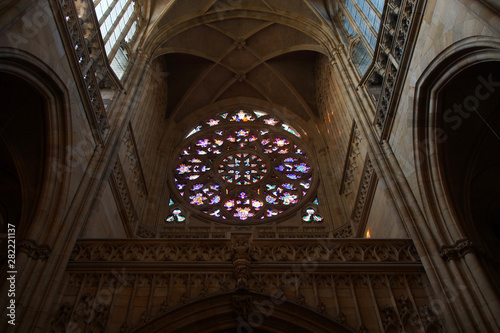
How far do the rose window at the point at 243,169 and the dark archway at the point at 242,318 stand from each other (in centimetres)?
567

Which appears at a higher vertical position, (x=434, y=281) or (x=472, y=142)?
(x=472, y=142)

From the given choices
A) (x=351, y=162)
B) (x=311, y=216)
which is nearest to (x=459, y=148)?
(x=351, y=162)

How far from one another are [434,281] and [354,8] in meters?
8.62

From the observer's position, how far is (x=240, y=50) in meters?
Result: 15.6

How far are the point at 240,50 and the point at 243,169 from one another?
4.85 metres

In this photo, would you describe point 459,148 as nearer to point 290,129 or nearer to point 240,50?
point 290,129

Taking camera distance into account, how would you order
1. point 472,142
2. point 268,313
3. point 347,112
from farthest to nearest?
1. point 347,112
2. point 472,142
3. point 268,313

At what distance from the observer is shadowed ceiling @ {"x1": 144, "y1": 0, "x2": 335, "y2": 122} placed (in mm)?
13594

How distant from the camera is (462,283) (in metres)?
5.52

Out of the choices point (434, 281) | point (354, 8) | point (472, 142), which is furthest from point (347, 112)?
point (434, 281)

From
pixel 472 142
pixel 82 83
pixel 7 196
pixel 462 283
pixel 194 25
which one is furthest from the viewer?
pixel 194 25

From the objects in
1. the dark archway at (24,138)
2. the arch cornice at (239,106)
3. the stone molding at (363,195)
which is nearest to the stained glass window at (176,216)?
the arch cornice at (239,106)

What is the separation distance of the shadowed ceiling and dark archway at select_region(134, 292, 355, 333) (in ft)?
28.9

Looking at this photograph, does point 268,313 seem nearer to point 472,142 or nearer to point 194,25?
point 472,142
